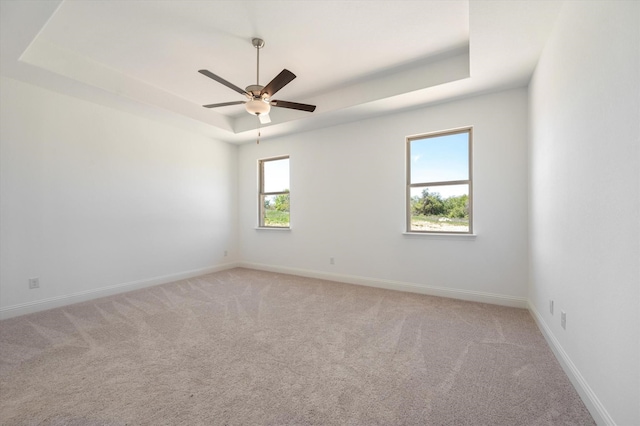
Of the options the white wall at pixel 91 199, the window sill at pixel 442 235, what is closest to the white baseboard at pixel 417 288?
the window sill at pixel 442 235

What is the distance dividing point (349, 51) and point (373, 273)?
309cm

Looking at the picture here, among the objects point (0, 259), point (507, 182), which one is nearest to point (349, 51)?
point (507, 182)

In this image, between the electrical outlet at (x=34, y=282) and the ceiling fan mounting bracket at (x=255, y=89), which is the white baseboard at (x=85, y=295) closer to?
the electrical outlet at (x=34, y=282)

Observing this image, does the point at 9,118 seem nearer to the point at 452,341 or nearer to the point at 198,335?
the point at 198,335

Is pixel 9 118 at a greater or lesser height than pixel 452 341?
greater

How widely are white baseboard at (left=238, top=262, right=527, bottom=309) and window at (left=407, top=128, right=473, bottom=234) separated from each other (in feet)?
2.68

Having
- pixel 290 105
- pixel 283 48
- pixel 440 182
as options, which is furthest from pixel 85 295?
pixel 440 182

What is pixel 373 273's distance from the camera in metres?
4.28

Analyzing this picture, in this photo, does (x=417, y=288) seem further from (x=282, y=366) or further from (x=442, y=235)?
(x=282, y=366)

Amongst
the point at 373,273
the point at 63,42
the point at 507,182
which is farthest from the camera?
the point at 373,273

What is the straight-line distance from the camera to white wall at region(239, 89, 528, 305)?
3340 mm

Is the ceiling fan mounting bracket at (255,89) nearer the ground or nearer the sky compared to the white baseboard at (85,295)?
nearer the sky

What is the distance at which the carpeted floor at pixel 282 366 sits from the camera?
5.14 ft

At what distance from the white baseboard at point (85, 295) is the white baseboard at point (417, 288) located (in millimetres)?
1689
